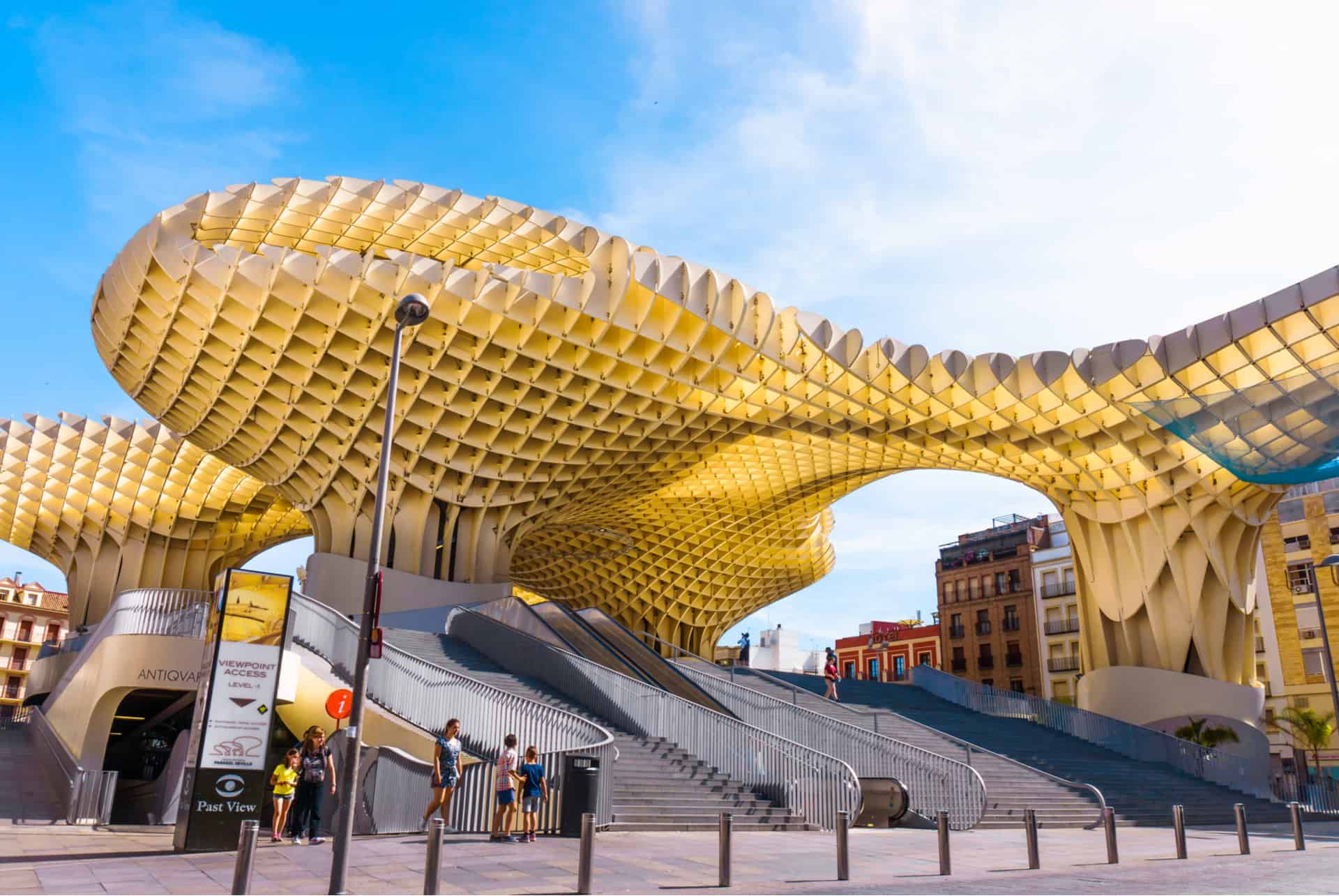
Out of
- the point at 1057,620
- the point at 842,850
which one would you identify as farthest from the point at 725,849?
the point at 1057,620

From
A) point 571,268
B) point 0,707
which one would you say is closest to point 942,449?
point 571,268

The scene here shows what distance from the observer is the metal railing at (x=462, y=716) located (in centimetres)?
1320

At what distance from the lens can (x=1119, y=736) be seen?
2602cm

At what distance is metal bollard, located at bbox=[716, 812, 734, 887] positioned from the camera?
30.1 ft

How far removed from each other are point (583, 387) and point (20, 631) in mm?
74035

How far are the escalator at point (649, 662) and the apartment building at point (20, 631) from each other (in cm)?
6644

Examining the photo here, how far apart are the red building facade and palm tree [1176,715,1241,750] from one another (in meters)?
33.4

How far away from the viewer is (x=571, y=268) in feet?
103

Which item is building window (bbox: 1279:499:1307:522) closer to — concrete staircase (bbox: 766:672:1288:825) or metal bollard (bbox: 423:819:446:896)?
concrete staircase (bbox: 766:672:1288:825)

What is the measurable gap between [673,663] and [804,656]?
55.5 metres

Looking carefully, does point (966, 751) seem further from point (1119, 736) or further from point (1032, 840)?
point (1032, 840)

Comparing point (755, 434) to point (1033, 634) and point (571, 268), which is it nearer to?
point (571, 268)

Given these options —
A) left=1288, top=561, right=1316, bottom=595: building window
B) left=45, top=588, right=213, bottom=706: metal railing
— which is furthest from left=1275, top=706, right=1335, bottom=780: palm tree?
left=45, top=588, right=213, bottom=706: metal railing

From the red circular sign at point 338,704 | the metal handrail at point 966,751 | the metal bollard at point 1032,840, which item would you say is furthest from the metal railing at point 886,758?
the red circular sign at point 338,704
